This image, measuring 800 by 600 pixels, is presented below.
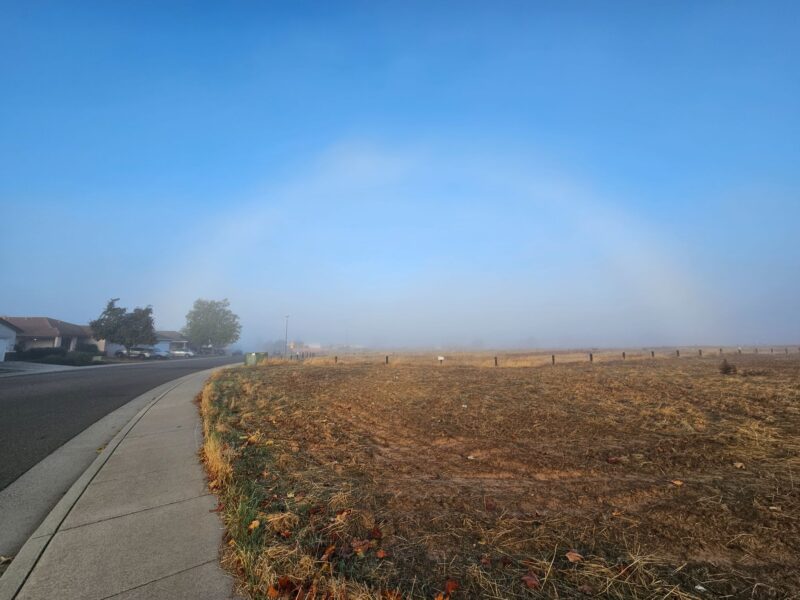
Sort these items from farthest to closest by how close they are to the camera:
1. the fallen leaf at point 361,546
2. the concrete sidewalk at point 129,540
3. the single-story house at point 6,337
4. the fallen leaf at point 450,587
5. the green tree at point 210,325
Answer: the green tree at point 210,325 < the single-story house at point 6,337 < the fallen leaf at point 361,546 < the concrete sidewalk at point 129,540 < the fallen leaf at point 450,587

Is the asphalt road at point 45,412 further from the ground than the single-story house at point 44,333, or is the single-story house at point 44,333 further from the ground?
the single-story house at point 44,333

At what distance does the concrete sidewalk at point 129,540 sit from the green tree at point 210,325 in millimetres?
85329

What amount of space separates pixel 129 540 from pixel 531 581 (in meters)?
3.70

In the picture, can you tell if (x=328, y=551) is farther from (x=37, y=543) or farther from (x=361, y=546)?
(x=37, y=543)

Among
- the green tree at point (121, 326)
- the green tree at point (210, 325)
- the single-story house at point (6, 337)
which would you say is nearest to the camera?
the single-story house at point (6, 337)

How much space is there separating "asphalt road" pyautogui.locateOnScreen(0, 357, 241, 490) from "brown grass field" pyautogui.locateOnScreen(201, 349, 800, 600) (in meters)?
2.86

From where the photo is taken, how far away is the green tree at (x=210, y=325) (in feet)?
279

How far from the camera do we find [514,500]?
4.83 m

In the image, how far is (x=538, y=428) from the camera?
831 centimetres

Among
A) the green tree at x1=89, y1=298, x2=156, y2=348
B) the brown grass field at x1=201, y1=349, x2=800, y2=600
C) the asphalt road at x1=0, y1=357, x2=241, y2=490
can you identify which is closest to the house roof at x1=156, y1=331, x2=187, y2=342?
the green tree at x1=89, y1=298, x2=156, y2=348

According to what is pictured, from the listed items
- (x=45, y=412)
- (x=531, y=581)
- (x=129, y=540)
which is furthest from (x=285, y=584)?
(x=45, y=412)

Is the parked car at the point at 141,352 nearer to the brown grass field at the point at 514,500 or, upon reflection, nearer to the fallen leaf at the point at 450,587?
the brown grass field at the point at 514,500

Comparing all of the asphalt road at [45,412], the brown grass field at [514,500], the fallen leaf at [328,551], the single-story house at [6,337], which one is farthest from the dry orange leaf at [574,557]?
the single-story house at [6,337]

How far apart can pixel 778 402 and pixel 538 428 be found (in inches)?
247
